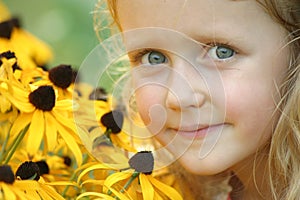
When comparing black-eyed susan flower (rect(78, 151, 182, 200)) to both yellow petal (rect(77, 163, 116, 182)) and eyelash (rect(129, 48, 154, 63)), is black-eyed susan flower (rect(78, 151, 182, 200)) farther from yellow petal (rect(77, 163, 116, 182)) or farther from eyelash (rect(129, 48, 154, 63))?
eyelash (rect(129, 48, 154, 63))

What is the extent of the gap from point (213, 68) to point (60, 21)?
1.66 metres

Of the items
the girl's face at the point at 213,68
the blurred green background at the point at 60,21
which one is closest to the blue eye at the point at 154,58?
the girl's face at the point at 213,68

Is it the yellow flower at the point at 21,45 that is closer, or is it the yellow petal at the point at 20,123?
the yellow petal at the point at 20,123

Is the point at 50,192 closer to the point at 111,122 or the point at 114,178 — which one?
the point at 114,178

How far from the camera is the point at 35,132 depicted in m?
1.08

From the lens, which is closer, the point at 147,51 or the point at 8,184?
the point at 8,184

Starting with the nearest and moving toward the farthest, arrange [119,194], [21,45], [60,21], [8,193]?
[8,193], [119,194], [21,45], [60,21]

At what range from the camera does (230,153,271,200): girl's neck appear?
1.28m

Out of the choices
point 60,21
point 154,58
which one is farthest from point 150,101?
point 60,21

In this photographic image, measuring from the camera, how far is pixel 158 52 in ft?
3.82

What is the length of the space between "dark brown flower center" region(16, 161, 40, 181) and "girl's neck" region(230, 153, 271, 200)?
0.39m

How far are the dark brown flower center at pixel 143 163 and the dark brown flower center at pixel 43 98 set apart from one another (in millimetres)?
128

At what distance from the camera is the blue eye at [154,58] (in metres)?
1.16

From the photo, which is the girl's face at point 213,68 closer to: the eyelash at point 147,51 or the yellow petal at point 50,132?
the eyelash at point 147,51
